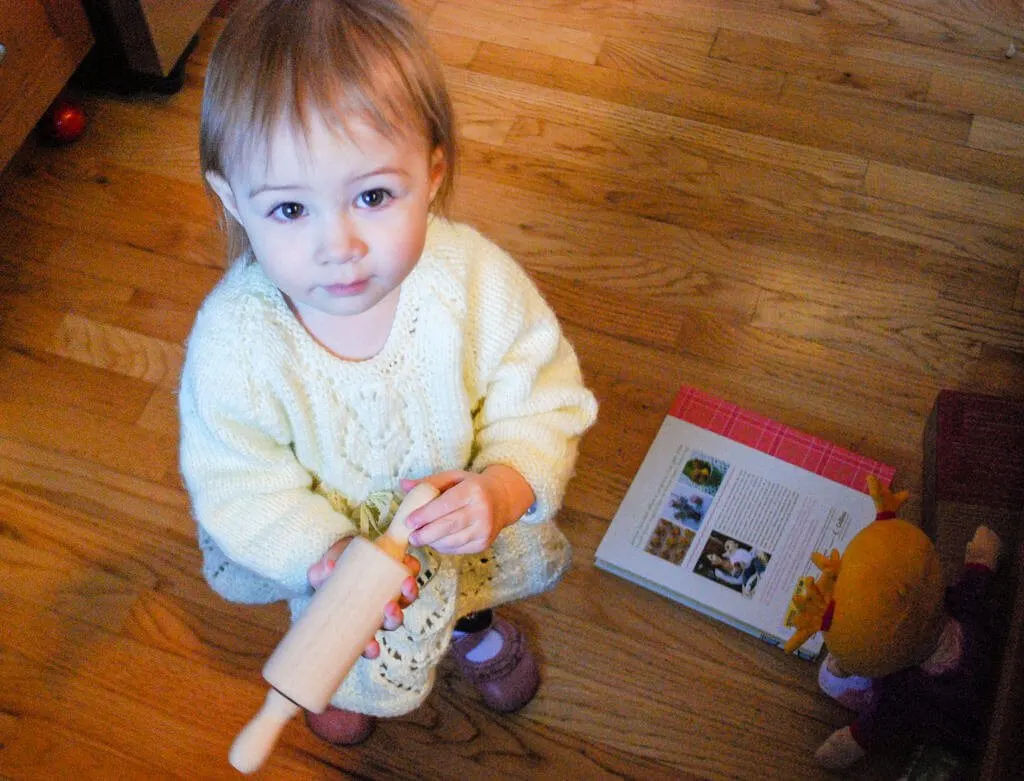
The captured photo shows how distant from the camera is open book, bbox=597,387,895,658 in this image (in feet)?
4.02

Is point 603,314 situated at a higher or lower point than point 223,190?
lower

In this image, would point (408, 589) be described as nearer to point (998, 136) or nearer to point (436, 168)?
point (436, 168)

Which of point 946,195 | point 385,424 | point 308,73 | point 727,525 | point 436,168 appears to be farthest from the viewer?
point 946,195

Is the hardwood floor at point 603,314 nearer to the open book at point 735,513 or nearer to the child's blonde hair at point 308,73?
the open book at point 735,513

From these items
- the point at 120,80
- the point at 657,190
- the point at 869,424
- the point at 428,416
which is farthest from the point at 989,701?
the point at 120,80

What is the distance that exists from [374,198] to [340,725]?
2.25ft

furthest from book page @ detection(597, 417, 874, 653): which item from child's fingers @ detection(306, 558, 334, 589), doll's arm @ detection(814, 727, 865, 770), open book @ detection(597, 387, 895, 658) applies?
child's fingers @ detection(306, 558, 334, 589)

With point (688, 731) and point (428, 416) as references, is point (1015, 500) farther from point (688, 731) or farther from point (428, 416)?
point (428, 416)

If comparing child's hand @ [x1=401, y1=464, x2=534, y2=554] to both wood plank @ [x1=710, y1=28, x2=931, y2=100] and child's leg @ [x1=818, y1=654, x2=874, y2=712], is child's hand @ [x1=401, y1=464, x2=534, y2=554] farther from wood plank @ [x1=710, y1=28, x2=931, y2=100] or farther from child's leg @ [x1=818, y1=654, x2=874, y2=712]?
wood plank @ [x1=710, y1=28, x2=931, y2=100]

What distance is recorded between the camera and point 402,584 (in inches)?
29.2

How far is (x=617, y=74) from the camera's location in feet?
5.52

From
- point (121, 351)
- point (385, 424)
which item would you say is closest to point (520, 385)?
point (385, 424)

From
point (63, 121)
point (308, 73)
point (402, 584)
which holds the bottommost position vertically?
point (63, 121)

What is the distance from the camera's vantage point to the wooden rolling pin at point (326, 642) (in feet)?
2.25
